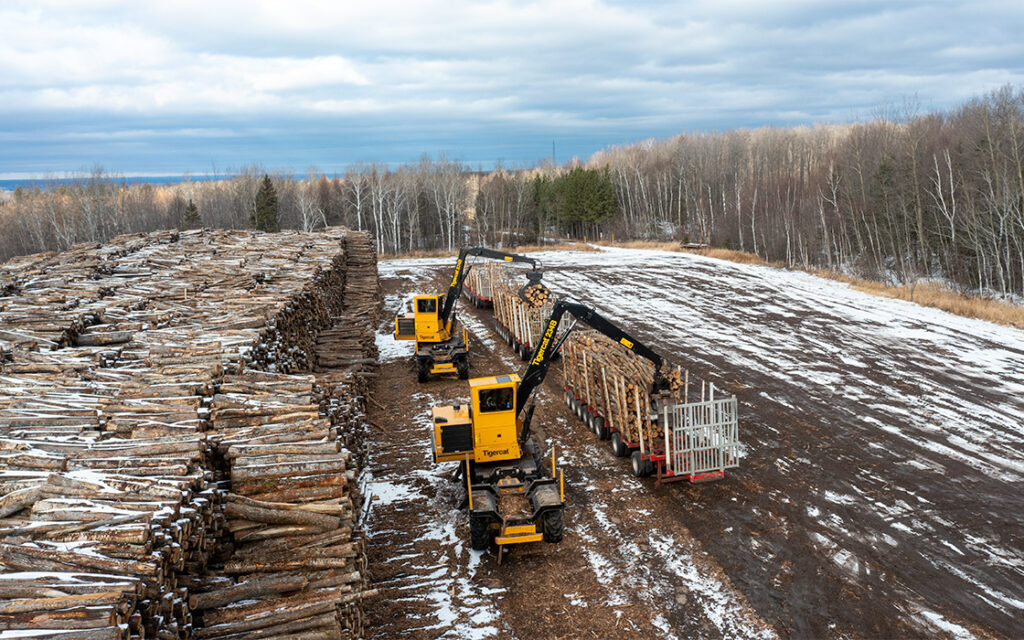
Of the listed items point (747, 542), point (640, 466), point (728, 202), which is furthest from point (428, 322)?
point (728, 202)

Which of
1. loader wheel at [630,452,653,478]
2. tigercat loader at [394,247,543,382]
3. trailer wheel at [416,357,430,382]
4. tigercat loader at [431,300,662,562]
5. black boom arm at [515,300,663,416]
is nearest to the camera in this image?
tigercat loader at [431,300,662,562]

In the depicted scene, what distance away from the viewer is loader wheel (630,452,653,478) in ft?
48.4

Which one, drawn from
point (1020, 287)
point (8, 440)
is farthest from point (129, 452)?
point (1020, 287)

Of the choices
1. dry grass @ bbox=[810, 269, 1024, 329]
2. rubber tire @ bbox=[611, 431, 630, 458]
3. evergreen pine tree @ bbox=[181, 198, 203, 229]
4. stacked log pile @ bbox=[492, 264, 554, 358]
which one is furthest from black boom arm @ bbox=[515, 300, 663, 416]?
evergreen pine tree @ bbox=[181, 198, 203, 229]

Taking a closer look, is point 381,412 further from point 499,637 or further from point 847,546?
point 847,546

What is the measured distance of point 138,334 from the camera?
1544cm

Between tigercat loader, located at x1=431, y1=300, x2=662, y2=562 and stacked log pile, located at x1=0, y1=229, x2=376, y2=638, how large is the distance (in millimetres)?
2450

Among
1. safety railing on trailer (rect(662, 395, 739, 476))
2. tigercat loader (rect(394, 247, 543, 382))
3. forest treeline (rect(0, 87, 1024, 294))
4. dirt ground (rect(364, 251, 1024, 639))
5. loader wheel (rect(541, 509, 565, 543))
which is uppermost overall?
forest treeline (rect(0, 87, 1024, 294))

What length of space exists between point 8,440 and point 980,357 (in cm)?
2862

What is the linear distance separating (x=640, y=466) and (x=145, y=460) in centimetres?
1016

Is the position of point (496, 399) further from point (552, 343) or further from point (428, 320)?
point (428, 320)

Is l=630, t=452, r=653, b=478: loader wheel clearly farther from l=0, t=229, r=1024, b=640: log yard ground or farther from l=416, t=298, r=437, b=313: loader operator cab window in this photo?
l=416, t=298, r=437, b=313: loader operator cab window

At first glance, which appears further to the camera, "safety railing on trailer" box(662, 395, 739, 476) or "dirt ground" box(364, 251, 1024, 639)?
"safety railing on trailer" box(662, 395, 739, 476)

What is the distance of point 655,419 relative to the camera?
14977 mm
